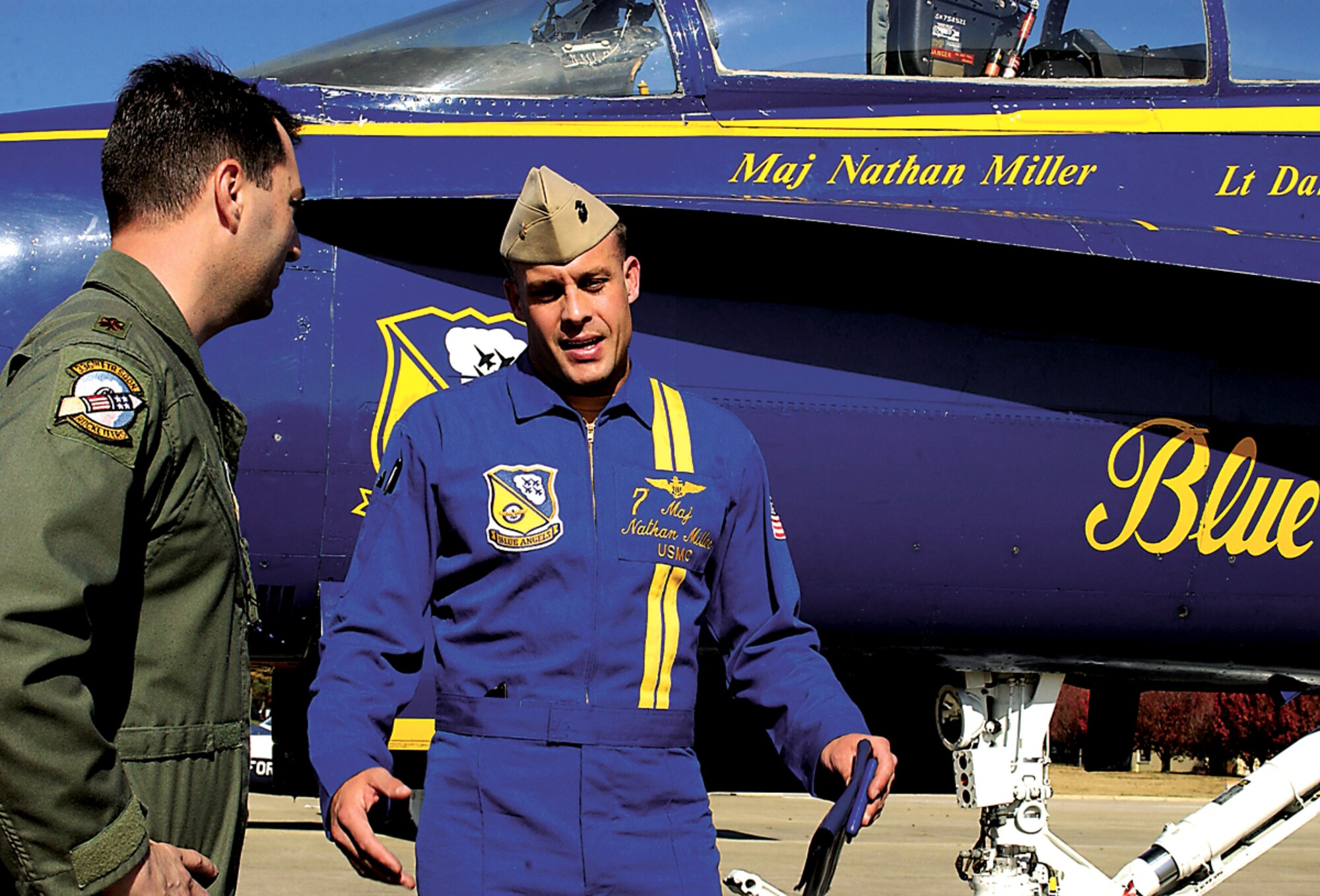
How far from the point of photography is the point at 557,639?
2.46 m

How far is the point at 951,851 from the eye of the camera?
11922 millimetres

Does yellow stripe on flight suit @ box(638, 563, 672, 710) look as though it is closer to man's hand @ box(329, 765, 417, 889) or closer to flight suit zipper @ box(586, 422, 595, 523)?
flight suit zipper @ box(586, 422, 595, 523)

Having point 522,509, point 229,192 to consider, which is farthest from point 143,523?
point 522,509

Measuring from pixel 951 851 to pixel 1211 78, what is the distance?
8.41m

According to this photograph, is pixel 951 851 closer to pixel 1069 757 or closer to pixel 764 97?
pixel 764 97

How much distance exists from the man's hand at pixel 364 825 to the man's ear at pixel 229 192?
913 millimetres

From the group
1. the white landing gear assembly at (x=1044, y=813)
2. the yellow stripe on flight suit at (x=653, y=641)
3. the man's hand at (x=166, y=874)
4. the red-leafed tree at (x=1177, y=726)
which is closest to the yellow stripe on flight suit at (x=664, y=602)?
the yellow stripe on flight suit at (x=653, y=641)

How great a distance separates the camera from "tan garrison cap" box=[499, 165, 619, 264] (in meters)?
2.60

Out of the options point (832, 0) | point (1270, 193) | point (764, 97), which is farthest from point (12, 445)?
point (1270, 193)

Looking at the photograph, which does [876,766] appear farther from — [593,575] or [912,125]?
[912,125]

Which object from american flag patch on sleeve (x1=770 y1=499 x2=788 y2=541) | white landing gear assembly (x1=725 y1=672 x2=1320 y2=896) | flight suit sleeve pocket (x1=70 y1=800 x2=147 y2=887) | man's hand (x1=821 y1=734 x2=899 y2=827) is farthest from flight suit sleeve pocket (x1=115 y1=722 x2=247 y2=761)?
white landing gear assembly (x1=725 y1=672 x2=1320 y2=896)

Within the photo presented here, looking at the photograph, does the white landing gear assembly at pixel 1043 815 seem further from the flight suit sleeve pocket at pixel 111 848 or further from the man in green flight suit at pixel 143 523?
the flight suit sleeve pocket at pixel 111 848

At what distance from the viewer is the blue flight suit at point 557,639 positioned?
238cm

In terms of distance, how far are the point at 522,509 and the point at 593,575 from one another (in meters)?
0.18
